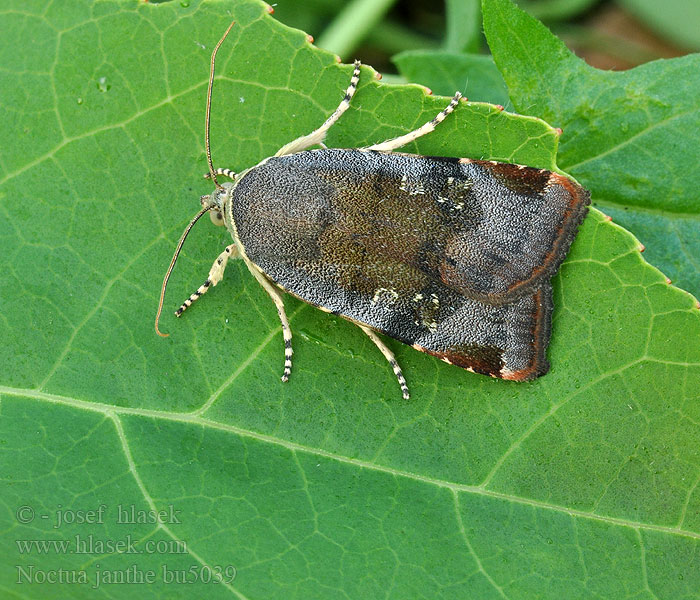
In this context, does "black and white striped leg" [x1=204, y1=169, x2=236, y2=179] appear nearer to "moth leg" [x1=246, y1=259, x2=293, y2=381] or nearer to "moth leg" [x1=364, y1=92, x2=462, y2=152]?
"moth leg" [x1=246, y1=259, x2=293, y2=381]

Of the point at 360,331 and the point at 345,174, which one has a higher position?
the point at 345,174

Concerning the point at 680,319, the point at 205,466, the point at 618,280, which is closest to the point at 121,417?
the point at 205,466

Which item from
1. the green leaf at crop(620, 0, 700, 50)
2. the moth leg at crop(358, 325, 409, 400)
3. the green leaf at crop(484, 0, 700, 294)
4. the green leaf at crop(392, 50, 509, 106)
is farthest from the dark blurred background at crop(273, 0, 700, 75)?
the moth leg at crop(358, 325, 409, 400)

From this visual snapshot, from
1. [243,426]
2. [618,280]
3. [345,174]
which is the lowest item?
[243,426]

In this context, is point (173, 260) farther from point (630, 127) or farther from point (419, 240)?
point (630, 127)

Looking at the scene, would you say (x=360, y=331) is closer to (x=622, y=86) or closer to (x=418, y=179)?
(x=418, y=179)

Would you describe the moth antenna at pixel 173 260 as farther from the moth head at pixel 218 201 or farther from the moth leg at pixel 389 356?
the moth leg at pixel 389 356
